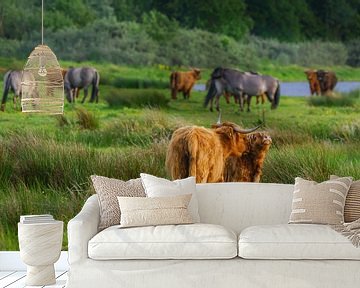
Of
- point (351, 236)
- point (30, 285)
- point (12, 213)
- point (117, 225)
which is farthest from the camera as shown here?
point (12, 213)

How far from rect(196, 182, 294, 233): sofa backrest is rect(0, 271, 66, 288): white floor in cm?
120

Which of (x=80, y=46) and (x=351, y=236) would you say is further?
(x=80, y=46)

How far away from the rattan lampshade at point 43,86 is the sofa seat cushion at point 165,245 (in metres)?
1.59

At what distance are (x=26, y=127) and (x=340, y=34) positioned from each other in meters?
2.93

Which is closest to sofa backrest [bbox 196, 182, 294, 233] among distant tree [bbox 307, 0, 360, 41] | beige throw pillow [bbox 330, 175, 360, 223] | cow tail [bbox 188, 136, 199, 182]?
beige throw pillow [bbox 330, 175, 360, 223]

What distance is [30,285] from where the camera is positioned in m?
6.16

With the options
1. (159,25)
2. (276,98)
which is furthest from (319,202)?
(159,25)

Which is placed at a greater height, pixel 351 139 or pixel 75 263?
pixel 351 139

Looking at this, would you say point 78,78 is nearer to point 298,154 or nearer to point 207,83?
point 207,83

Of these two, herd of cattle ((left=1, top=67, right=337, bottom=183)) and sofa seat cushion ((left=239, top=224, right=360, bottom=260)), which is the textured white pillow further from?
herd of cattle ((left=1, top=67, right=337, bottom=183))

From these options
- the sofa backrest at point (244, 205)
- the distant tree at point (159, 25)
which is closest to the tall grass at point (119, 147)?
the distant tree at point (159, 25)

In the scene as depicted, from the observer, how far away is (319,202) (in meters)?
5.76

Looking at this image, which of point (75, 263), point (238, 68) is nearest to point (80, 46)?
point (238, 68)

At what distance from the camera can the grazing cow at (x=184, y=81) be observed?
7527 millimetres
